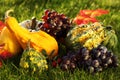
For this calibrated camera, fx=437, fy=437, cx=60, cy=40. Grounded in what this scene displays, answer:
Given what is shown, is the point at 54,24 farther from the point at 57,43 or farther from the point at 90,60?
the point at 90,60

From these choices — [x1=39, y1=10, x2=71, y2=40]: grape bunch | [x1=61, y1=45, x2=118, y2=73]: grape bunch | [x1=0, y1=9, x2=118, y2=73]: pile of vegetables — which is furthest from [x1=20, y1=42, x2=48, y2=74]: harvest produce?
[x1=39, y1=10, x2=71, y2=40]: grape bunch

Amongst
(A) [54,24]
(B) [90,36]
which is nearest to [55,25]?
(A) [54,24]

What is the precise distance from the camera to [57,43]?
13.3 feet

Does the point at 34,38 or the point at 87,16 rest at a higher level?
the point at 34,38

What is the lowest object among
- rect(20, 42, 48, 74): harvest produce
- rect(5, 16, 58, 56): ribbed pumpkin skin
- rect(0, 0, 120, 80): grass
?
rect(0, 0, 120, 80): grass

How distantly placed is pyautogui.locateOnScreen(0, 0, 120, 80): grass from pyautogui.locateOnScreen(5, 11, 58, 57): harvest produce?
8.1 inches

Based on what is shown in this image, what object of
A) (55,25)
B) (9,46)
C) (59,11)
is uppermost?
(55,25)

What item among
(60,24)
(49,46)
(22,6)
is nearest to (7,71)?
(49,46)

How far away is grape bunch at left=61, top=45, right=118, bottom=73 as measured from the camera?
353 cm

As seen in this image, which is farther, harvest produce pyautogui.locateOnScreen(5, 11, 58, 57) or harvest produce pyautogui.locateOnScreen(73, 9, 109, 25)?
harvest produce pyautogui.locateOnScreen(73, 9, 109, 25)

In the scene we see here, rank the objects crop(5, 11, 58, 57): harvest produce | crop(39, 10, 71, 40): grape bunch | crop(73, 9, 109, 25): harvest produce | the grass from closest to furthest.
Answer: the grass < crop(5, 11, 58, 57): harvest produce < crop(39, 10, 71, 40): grape bunch < crop(73, 9, 109, 25): harvest produce

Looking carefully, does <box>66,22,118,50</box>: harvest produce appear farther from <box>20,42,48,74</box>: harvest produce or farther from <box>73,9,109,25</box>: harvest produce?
<box>73,9,109,25</box>: harvest produce

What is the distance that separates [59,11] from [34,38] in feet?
6.72

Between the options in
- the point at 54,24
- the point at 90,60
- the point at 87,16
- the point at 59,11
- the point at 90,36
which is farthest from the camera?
the point at 59,11
